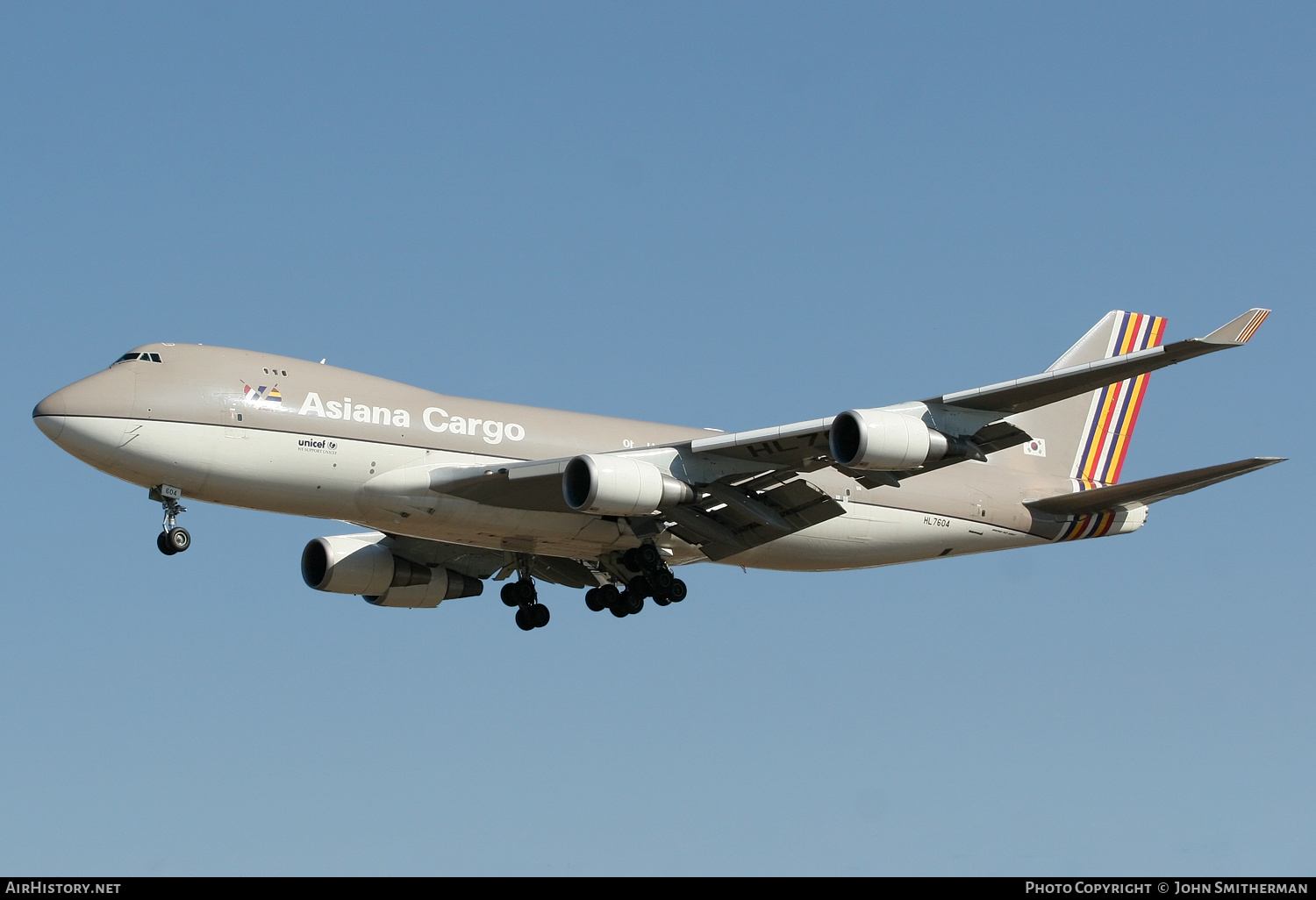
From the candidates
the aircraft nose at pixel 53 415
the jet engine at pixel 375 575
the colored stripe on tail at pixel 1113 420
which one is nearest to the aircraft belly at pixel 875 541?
the colored stripe on tail at pixel 1113 420

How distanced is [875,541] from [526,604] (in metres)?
8.64

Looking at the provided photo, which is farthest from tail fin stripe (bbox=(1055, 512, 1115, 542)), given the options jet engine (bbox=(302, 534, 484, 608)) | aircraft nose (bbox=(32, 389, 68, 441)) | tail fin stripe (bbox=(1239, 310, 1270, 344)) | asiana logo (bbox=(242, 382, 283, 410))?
aircraft nose (bbox=(32, 389, 68, 441))

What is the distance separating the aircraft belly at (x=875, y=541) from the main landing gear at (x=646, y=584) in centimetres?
158

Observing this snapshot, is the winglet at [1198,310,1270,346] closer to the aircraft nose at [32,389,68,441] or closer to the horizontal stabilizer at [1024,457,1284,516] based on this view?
the horizontal stabilizer at [1024,457,1284,516]

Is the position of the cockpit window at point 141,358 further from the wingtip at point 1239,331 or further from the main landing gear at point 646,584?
the wingtip at point 1239,331

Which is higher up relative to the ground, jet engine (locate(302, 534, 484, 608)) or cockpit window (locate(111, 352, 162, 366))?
cockpit window (locate(111, 352, 162, 366))

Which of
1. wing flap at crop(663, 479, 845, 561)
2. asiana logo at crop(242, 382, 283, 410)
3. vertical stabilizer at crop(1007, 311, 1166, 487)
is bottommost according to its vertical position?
wing flap at crop(663, 479, 845, 561)

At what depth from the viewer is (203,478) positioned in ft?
95.3

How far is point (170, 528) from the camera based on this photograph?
29.3 metres

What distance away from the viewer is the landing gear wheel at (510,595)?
36469 millimetres

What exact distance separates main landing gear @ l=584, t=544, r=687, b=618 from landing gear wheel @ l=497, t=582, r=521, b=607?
10.7 ft

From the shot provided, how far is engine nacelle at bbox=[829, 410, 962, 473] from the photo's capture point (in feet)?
91.6

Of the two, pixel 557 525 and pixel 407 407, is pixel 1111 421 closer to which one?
pixel 557 525

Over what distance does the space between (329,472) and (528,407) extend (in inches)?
197
